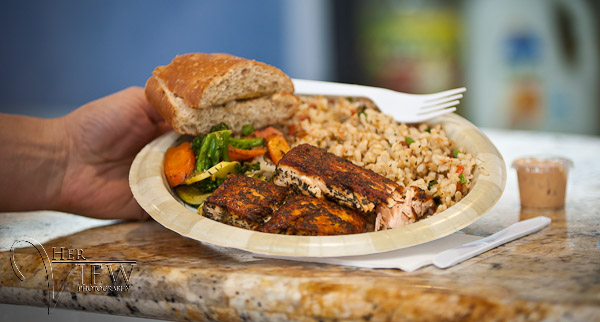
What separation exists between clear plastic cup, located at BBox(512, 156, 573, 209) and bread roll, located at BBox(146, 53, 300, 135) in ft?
4.02

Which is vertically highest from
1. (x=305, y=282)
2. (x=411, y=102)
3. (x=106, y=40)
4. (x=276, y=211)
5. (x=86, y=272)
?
(x=411, y=102)

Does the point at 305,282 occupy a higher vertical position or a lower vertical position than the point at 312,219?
lower

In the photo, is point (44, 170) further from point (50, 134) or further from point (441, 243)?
point (441, 243)

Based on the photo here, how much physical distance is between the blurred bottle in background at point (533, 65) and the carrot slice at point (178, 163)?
456 cm

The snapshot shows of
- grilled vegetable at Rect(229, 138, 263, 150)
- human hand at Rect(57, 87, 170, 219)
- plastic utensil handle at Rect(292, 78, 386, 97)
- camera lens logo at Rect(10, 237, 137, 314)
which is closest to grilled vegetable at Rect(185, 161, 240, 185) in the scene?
grilled vegetable at Rect(229, 138, 263, 150)

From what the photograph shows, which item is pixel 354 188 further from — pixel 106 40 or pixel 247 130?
pixel 106 40

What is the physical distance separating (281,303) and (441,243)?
702 millimetres

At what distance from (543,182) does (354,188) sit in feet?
4.00

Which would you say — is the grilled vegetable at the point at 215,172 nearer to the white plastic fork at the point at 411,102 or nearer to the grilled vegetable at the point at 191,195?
the grilled vegetable at the point at 191,195

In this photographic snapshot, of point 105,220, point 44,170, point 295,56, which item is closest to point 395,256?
point 105,220

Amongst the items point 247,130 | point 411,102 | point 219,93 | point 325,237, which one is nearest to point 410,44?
point 411,102

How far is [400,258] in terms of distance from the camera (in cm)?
207

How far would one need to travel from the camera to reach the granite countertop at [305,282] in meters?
1.71

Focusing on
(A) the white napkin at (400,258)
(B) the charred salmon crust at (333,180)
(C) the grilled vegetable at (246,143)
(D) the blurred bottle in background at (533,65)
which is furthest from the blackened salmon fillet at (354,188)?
(D) the blurred bottle in background at (533,65)
